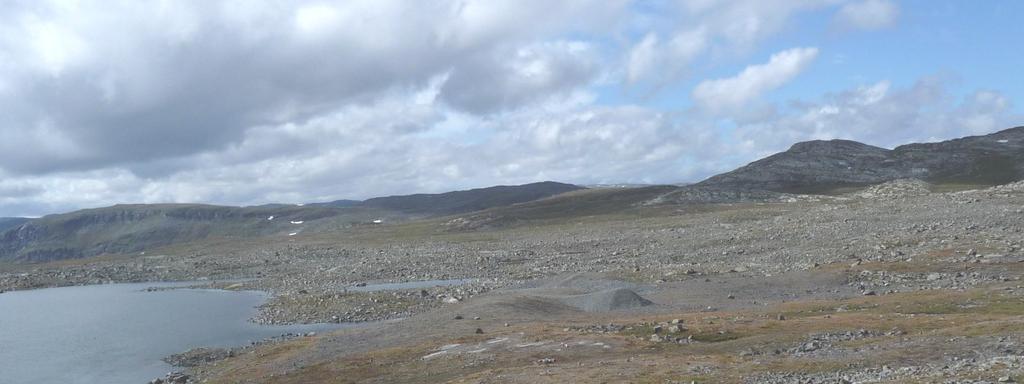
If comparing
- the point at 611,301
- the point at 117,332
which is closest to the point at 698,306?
the point at 611,301

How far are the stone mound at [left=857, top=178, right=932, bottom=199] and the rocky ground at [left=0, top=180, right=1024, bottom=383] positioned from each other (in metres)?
34.2

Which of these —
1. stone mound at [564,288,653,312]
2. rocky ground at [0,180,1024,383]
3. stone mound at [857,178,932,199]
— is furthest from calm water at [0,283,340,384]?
stone mound at [857,178,932,199]

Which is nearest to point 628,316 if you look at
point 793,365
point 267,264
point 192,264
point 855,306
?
point 855,306

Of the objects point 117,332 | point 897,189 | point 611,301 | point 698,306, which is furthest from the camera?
point 897,189

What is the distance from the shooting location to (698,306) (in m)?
55.0

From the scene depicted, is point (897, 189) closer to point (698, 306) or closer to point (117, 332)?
point (698, 306)

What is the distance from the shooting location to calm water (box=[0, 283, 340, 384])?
5081cm

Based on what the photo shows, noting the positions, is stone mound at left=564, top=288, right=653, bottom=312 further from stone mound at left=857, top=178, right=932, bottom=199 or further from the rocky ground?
stone mound at left=857, top=178, right=932, bottom=199

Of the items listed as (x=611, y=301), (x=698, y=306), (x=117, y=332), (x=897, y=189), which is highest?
(x=897, y=189)

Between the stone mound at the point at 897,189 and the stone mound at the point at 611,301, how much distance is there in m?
116

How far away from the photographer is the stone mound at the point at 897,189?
155750 millimetres

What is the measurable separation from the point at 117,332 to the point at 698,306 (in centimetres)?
4879

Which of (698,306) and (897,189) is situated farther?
(897,189)

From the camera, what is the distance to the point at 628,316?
5109cm
